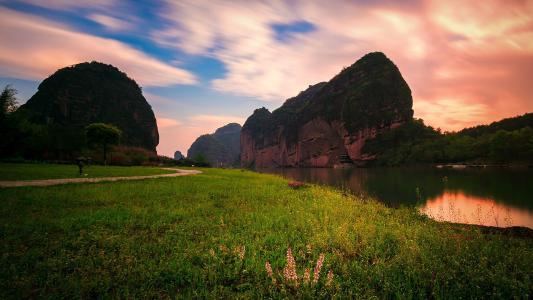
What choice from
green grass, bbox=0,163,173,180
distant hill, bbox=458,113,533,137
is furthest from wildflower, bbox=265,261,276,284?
distant hill, bbox=458,113,533,137

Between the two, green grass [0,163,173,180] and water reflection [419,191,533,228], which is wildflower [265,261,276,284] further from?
green grass [0,163,173,180]

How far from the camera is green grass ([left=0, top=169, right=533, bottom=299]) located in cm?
485

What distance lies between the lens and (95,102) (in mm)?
123500

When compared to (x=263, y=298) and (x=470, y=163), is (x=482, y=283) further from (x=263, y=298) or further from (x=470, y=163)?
(x=470, y=163)

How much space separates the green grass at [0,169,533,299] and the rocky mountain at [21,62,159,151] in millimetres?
105083

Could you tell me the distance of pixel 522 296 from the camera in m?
4.76

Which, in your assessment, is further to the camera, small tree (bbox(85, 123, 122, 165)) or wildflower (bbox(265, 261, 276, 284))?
small tree (bbox(85, 123, 122, 165))

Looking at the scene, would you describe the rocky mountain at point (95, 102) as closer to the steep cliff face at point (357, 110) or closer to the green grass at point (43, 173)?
the green grass at point (43, 173)

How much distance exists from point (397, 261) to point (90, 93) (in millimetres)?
146350

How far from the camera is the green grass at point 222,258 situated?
4.85 m

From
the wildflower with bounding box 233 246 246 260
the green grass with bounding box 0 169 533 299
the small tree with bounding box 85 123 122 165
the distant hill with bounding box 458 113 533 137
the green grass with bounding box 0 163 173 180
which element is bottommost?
the green grass with bounding box 0 169 533 299

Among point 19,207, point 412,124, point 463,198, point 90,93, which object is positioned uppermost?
point 90,93

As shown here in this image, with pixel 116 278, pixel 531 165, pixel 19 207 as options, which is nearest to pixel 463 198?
pixel 116 278

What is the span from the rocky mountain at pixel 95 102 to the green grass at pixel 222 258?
105 m
